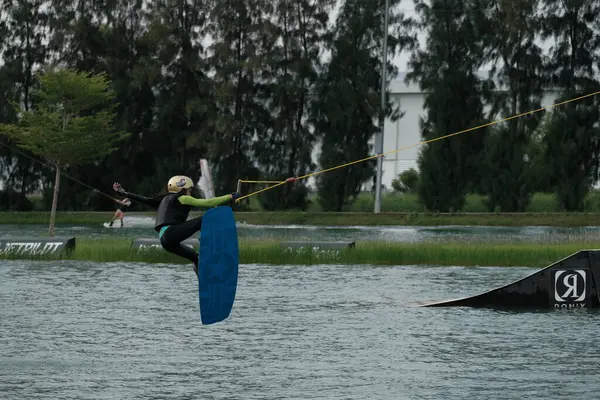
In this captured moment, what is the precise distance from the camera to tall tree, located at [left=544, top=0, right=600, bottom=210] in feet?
223

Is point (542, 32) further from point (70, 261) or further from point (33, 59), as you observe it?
point (70, 261)

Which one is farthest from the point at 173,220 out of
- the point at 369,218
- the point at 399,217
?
the point at 369,218

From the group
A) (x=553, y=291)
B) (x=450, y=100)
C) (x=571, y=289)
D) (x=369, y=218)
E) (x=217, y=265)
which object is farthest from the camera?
(x=450, y=100)

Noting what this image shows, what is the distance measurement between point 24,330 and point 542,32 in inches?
2042

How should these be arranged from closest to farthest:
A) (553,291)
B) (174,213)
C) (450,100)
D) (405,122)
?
(174,213) < (553,291) < (450,100) < (405,122)

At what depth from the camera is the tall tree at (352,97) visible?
70750mm

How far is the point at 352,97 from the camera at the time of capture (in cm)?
7056

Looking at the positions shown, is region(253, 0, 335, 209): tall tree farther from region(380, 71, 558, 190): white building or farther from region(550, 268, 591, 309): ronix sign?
region(550, 268, 591, 309): ronix sign

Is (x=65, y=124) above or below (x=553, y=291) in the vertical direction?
above

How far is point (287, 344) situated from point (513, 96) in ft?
170

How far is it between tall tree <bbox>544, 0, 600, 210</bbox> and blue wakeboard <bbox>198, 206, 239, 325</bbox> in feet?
163

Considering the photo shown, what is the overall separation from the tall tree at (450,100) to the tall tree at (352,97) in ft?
6.33

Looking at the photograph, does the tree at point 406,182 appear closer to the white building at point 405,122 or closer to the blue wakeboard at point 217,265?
the white building at point 405,122

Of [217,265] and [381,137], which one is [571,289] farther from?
[381,137]
